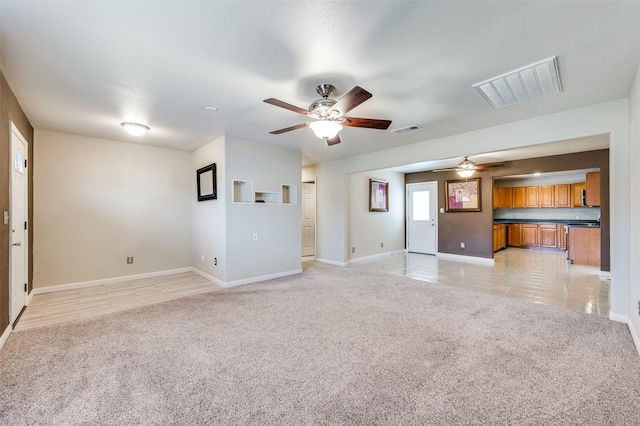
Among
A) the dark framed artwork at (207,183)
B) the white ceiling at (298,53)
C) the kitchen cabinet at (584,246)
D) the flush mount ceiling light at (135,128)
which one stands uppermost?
the white ceiling at (298,53)

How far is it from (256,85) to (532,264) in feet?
23.1

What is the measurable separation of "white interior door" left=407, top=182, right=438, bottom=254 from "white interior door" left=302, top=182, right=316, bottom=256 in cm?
300

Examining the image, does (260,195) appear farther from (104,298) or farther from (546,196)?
(546,196)

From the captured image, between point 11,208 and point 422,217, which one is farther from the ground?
point 11,208

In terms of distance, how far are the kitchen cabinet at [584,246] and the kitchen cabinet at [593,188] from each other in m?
0.63

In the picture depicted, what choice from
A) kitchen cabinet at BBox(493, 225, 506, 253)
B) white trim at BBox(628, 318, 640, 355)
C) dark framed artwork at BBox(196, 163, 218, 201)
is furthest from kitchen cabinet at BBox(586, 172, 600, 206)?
dark framed artwork at BBox(196, 163, 218, 201)

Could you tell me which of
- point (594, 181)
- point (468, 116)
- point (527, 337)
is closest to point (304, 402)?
point (527, 337)

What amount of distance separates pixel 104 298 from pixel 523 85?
5.77 meters

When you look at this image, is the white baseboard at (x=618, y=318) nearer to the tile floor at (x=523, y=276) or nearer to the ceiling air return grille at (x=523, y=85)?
the tile floor at (x=523, y=276)

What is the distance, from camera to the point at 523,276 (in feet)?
17.0

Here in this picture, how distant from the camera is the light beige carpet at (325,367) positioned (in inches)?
65.6

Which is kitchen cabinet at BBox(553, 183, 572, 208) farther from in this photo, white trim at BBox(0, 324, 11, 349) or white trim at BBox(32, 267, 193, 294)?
white trim at BBox(0, 324, 11, 349)

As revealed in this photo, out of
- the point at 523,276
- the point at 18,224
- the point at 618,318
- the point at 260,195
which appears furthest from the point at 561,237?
the point at 18,224

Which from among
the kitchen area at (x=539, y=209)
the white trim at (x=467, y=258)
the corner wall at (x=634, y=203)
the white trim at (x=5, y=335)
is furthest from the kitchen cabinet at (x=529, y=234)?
the white trim at (x=5, y=335)
